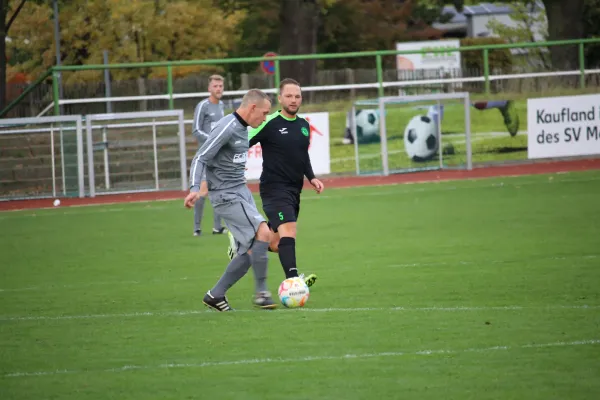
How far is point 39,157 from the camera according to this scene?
24.4m

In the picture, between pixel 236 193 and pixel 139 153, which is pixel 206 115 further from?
pixel 139 153

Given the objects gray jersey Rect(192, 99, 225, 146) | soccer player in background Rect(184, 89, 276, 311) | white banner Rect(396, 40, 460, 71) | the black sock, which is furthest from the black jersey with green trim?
white banner Rect(396, 40, 460, 71)

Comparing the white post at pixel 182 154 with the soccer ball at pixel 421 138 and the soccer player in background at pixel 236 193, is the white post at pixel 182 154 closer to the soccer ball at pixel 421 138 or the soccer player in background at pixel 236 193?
the soccer ball at pixel 421 138

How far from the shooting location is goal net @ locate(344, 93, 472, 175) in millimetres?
26141

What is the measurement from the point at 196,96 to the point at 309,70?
5498mm

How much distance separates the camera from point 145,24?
46.4 metres

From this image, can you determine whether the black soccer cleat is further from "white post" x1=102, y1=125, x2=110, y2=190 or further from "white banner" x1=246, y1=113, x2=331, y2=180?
"white banner" x1=246, y1=113, x2=331, y2=180

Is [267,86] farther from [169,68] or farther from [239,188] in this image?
[239,188]

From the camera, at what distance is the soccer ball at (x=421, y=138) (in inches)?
1033

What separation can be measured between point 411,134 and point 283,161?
15.8m

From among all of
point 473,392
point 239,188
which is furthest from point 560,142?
point 473,392

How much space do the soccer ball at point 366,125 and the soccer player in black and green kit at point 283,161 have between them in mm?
15505

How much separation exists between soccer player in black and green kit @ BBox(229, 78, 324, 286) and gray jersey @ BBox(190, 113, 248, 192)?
65cm

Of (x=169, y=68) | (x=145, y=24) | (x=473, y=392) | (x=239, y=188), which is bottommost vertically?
(x=473, y=392)
